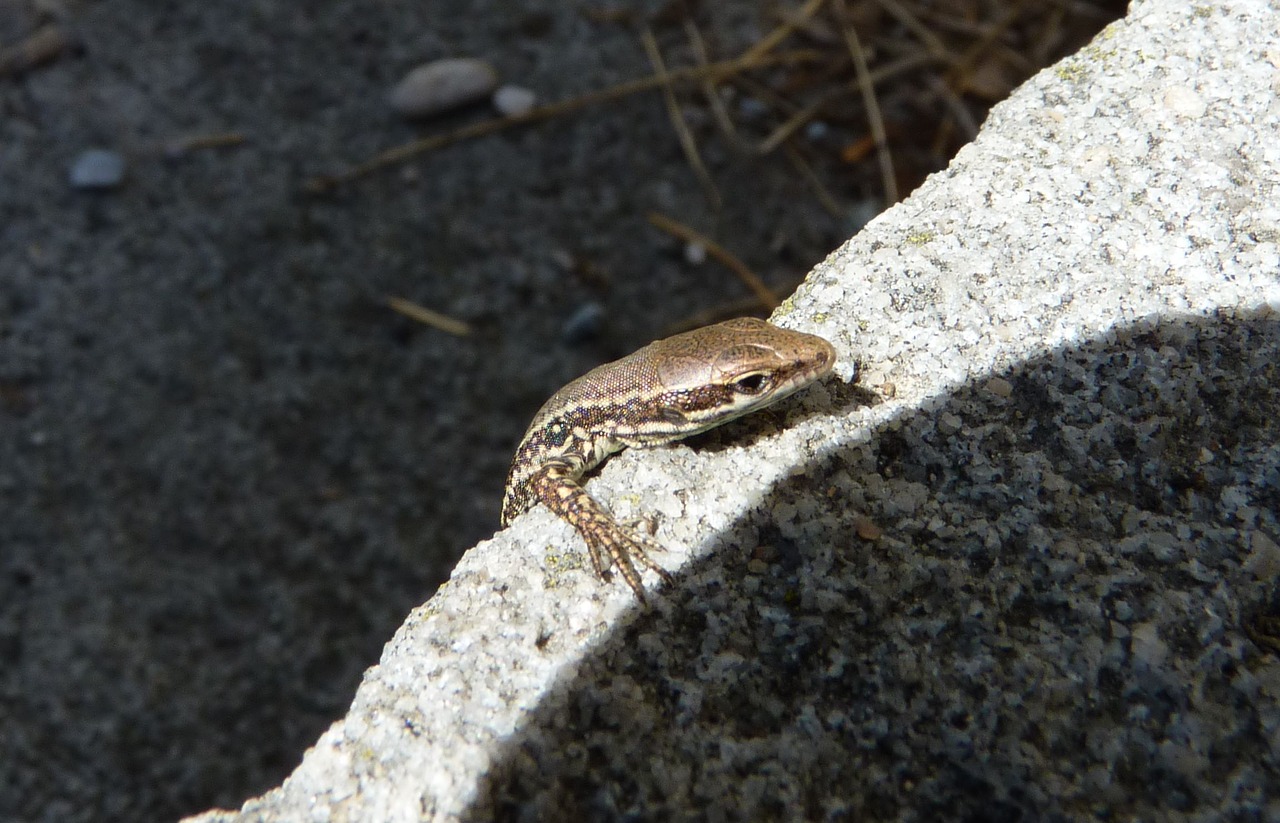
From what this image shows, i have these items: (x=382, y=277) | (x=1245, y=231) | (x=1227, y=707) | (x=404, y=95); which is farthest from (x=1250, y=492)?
(x=404, y=95)

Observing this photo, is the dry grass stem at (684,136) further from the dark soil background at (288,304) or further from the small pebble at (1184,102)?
the small pebble at (1184,102)

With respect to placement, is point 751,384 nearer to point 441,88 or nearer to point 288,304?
point 288,304

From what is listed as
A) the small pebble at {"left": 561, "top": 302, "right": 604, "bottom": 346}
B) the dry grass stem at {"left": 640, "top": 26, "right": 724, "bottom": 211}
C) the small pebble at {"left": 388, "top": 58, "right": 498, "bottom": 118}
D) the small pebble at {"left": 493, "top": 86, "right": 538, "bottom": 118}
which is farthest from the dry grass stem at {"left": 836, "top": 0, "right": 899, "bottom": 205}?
the small pebble at {"left": 388, "top": 58, "right": 498, "bottom": 118}

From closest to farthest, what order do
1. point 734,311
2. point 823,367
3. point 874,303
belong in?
point 823,367
point 874,303
point 734,311

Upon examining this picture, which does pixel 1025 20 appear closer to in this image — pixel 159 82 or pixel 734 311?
pixel 734 311

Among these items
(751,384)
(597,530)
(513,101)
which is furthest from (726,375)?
(513,101)

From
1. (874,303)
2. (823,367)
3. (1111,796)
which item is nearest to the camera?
(1111,796)

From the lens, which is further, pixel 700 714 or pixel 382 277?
pixel 382 277
